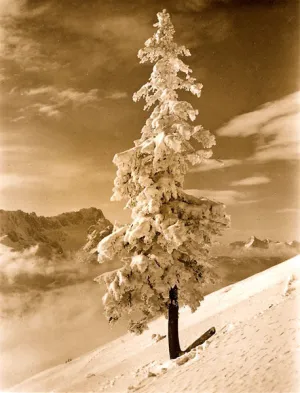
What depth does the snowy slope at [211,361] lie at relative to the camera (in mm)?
9523

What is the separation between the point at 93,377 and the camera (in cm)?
1722

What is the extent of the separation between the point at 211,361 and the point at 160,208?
5296mm

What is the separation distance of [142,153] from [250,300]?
14015 millimetres

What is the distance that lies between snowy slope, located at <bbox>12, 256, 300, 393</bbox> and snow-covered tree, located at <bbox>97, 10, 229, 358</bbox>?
2232 mm

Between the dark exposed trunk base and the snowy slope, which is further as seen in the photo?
the dark exposed trunk base

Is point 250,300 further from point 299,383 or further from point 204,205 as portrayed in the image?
point 299,383

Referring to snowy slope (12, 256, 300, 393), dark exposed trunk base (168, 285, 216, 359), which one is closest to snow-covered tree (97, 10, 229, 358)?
dark exposed trunk base (168, 285, 216, 359)

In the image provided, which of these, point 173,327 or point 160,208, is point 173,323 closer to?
point 173,327

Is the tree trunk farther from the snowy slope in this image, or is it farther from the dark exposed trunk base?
the snowy slope

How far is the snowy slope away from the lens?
952cm

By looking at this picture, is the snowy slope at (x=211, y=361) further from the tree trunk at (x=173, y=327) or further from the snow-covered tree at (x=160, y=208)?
the snow-covered tree at (x=160, y=208)

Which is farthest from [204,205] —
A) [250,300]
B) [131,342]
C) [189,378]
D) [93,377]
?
[131,342]

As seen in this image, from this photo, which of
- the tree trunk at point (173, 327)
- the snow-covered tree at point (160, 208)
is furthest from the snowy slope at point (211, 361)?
the snow-covered tree at point (160, 208)

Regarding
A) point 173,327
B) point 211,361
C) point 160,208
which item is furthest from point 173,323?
point 160,208
